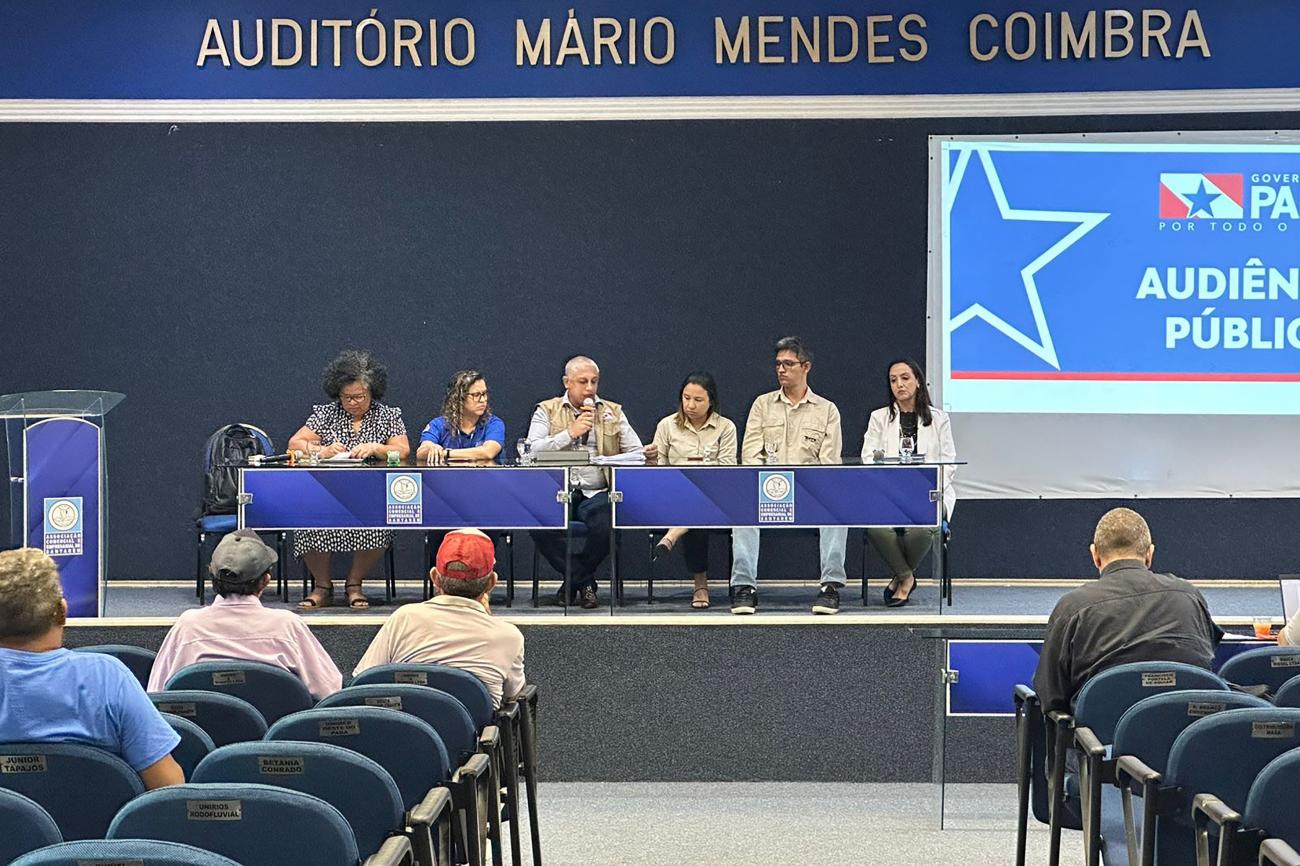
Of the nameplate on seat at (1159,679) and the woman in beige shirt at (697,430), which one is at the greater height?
the woman in beige shirt at (697,430)

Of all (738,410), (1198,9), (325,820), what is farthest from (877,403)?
(325,820)

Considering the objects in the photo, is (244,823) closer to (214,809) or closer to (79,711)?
(214,809)

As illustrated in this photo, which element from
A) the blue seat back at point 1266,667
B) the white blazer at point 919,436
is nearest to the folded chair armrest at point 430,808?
the blue seat back at point 1266,667

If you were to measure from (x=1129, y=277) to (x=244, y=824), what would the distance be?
282 inches

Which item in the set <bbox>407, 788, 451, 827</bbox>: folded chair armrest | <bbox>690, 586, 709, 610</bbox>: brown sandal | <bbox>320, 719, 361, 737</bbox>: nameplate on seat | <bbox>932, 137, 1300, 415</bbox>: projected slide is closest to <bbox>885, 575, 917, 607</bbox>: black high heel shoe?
<bbox>690, 586, 709, 610</bbox>: brown sandal

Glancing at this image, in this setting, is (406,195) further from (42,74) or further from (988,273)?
(988,273)

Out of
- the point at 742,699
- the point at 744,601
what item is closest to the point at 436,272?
the point at 744,601

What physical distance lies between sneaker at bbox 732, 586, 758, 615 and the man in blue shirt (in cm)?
374

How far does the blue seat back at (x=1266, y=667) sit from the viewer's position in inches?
173

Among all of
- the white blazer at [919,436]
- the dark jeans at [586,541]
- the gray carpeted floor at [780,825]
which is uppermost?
the white blazer at [919,436]

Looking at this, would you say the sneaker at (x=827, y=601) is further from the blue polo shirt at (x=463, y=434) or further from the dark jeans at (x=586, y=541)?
the blue polo shirt at (x=463, y=434)

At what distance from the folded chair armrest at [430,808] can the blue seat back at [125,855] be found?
1.05m

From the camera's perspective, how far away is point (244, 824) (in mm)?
2408

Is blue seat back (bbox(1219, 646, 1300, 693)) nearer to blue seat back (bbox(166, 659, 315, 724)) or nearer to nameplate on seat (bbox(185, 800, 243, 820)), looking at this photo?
blue seat back (bbox(166, 659, 315, 724))
